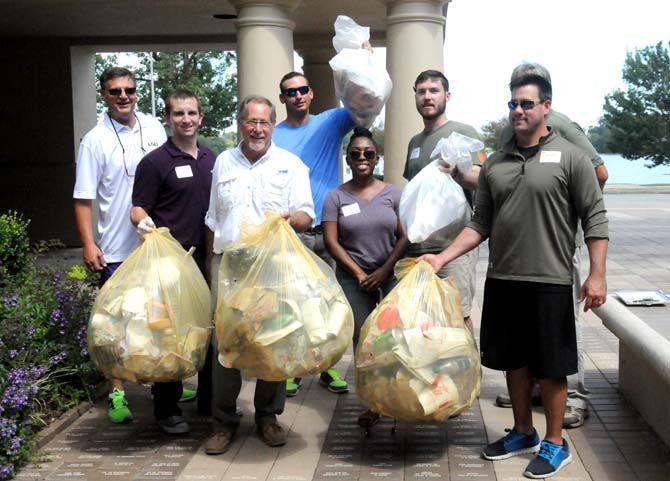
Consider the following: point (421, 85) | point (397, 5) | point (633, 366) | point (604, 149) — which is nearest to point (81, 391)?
point (421, 85)

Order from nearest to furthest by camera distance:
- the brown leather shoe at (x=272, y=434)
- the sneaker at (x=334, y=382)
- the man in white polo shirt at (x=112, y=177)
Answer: the brown leather shoe at (x=272, y=434), the man in white polo shirt at (x=112, y=177), the sneaker at (x=334, y=382)

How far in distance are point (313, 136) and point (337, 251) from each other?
0.80m

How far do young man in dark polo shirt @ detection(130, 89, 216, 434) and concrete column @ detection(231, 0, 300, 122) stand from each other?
3.13 metres

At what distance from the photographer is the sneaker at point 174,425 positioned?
15.7ft

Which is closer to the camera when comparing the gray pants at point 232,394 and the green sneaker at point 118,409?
the gray pants at point 232,394

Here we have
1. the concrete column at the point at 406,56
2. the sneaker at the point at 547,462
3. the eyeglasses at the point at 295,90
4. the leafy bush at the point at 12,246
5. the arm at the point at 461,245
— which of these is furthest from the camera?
the concrete column at the point at 406,56

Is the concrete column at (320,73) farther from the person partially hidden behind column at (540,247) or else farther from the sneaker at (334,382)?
the person partially hidden behind column at (540,247)

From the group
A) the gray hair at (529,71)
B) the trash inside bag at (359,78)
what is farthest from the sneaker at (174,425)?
the gray hair at (529,71)

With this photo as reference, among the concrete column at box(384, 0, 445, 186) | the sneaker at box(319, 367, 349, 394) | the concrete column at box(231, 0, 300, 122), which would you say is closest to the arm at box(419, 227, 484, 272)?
the sneaker at box(319, 367, 349, 394)

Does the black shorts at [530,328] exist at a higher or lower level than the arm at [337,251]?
lower

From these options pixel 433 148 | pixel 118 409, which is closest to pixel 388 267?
pixel 433 148

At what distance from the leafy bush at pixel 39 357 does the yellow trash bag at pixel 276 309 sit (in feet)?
3.49

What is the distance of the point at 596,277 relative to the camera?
395cm

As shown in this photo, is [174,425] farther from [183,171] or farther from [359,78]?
[359,78]
